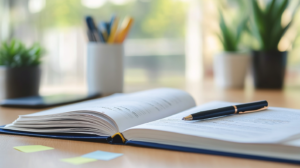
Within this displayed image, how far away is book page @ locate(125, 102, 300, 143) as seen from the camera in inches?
15.6

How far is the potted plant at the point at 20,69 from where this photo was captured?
916 millimetres

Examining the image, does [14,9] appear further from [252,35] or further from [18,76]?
[252,35]

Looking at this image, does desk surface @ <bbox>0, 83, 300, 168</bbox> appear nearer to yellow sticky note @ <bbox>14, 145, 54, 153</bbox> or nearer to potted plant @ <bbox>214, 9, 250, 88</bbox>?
yellow sticky note @ <bbox>14, 145, 54, 153</bbox>

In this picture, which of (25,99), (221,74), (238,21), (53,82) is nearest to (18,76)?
(25,99)

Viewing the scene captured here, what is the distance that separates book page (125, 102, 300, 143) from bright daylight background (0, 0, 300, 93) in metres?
1.04

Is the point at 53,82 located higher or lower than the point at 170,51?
lower

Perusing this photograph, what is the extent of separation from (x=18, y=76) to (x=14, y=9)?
1256mm

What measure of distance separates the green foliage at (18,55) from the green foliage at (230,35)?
69 centimetres

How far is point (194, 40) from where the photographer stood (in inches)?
69.5

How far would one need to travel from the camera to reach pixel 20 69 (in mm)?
918

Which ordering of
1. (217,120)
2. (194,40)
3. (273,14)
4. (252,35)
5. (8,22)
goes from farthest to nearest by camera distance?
(8,22)
(194,40)
(252,35)
(273,14)
(217,120)

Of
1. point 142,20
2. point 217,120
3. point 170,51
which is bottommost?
point 217,120

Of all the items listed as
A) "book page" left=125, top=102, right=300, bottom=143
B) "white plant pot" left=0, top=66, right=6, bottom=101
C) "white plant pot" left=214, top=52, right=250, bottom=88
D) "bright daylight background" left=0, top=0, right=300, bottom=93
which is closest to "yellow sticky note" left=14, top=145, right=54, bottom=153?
"book page" left=125, top=102, right=300, bottom=143

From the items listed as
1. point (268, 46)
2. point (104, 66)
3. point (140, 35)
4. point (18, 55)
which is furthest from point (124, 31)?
point (140, 35)
